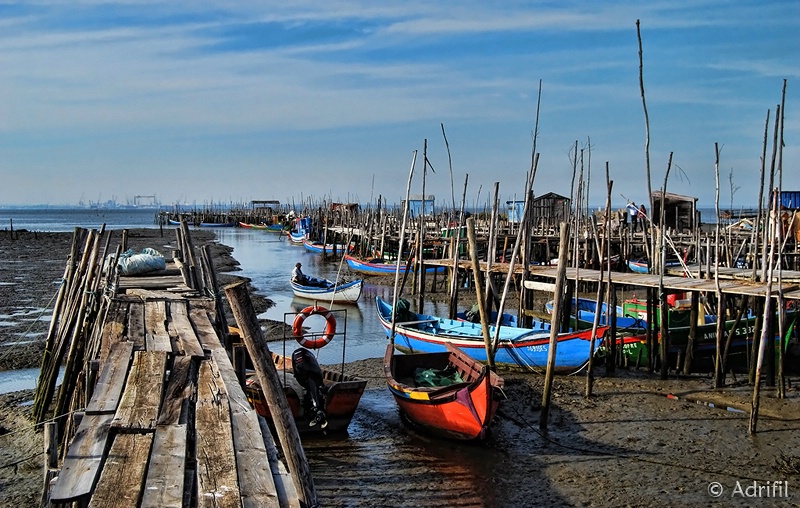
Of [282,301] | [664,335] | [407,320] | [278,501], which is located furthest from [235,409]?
[282,301]

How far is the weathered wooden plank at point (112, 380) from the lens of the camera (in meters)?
5.30

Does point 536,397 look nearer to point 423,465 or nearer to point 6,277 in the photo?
point 423,465

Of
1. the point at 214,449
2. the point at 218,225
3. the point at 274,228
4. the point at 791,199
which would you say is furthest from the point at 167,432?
the point at 218,225

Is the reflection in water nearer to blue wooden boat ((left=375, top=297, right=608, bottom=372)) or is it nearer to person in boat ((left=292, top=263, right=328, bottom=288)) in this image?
person in boat ((left=292, top=263, right=328, bottom=288))

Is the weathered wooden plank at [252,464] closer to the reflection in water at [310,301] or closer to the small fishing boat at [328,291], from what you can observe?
the reflection in water at [310,301]

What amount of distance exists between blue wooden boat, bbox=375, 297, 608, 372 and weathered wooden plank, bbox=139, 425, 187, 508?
891 cm

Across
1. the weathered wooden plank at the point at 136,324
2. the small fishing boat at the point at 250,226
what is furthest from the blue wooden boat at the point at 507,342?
the small fishing boat at the point at 250,226

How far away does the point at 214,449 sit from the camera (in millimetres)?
4523

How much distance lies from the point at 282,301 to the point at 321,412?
52.5 ft

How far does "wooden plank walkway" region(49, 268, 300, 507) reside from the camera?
12.9 ft

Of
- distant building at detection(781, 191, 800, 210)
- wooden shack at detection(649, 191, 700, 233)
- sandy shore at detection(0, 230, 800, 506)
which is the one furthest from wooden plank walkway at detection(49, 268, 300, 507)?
distant building at detection(781, 191, 800, 210)

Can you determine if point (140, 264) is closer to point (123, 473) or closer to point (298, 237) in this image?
point (123, 473)

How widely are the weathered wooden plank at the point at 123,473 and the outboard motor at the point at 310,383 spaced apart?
5.52 meters

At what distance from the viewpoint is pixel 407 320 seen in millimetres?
17297
